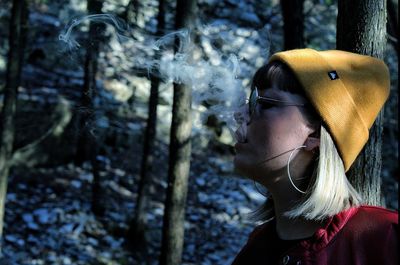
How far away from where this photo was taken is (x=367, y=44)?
2.32 m

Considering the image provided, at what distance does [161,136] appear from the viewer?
9.47m

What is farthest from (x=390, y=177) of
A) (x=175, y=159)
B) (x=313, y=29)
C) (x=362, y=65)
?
(x=362, y=65)

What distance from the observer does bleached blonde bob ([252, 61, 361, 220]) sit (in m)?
1.64

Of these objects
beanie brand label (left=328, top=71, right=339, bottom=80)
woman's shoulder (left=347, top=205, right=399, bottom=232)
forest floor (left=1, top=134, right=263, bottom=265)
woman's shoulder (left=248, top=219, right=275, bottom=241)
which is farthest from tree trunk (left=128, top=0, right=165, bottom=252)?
woman's shoulder (left=347, top=205, right=399, bottom=232)

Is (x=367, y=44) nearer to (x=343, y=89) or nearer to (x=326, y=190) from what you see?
(x=343, y=89)

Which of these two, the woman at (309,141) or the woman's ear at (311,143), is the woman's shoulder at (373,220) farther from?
the woman's ear at (311,143)

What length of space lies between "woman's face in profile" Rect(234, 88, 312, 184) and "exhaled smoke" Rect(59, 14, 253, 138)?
996mm

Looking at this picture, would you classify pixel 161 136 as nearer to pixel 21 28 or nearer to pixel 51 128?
pixel 51 128

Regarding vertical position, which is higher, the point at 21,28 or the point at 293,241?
the point at 21,28

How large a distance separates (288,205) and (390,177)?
30.9 feet

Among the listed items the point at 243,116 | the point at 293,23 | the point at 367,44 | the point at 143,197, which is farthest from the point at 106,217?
the point at 243,116

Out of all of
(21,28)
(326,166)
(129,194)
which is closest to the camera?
(326,166)

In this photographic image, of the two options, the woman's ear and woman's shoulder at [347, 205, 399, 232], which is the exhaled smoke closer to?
the woman's ear

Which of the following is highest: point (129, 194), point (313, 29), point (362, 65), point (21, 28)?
point (313, 29)
